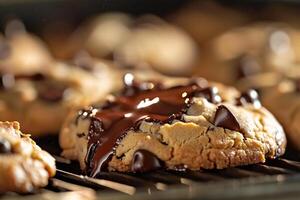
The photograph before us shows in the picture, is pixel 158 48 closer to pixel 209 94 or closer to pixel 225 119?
pixel 209 94

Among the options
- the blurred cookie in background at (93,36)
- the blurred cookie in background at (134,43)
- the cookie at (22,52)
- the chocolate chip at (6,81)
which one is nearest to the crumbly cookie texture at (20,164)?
the chocolate chip at (6,81)

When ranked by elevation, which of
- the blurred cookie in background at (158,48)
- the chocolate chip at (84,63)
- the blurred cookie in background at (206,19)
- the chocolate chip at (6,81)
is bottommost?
the chocolate chip at (6,81)

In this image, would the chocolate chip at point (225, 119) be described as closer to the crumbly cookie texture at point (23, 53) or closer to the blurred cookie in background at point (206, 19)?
the crumbly cookie texture at point (23, 53)

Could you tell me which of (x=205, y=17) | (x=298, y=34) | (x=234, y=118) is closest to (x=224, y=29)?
(x=205, y=17)

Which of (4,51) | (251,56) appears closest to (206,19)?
(251,56)

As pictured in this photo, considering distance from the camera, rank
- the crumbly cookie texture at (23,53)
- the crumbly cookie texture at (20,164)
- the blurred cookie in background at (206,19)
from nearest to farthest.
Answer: the crumbly cookie texture at (20,164) < the crumbly cookie texture at (23,53) < the blurred cookie in background at (206,19)

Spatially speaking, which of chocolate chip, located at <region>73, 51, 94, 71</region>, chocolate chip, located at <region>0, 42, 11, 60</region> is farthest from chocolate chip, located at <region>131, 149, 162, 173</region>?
chocolate chip, located at <region>0, 42, 11, 60</region>

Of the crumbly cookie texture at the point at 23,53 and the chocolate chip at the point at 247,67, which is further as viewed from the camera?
the crumbly cookie texture at the point at 23,53

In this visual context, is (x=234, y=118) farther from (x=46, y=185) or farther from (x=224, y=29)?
(x=224, y=29)
